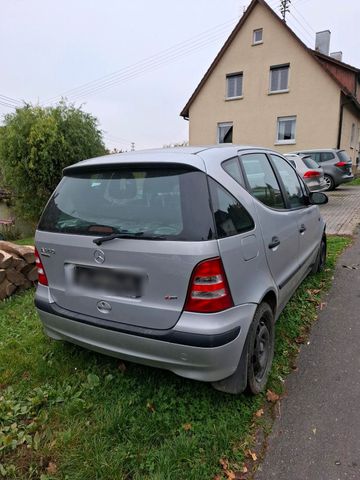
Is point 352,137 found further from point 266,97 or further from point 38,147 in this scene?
point 38,147

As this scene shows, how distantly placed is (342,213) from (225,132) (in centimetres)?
1270

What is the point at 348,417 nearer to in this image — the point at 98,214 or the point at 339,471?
the point at 339,471

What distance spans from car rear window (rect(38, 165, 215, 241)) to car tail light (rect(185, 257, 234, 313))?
170mm

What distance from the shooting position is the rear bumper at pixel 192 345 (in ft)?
6.47

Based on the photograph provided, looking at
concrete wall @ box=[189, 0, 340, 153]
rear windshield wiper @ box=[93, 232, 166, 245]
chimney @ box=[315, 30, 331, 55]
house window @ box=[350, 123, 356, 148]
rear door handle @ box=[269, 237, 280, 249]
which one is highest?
chimney @ box=[315, 30, 331, 55]

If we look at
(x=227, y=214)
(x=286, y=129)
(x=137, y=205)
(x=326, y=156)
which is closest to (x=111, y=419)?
(x=137, y=205)

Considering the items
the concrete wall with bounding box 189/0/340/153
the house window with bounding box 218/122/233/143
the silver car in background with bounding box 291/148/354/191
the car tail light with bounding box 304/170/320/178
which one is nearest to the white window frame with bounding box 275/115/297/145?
the concrete wall with bounding box 189/0/340/153

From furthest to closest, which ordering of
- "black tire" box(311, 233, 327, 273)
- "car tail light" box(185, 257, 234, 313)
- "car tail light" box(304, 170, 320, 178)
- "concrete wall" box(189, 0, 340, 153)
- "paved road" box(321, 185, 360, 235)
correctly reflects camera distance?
"concrete wall" box(189, 0, 340, 153) → "car tail light" box(304, 170, 320, 178) → "paved road" box(321, 185, 360, 235) → "black tire" box(311, 233, 327, 273) → "car tail light" box(185, 257, 234, 313)

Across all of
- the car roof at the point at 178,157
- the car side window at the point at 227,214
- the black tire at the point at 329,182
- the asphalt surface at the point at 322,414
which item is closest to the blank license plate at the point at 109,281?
the car side window at the point at 227,214

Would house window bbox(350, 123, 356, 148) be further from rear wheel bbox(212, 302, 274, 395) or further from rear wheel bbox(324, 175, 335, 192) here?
rear wheel bbox(212, 302, 274, 395)

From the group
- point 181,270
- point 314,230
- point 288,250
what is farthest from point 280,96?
Result: point 181,270

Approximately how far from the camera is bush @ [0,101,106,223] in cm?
1144

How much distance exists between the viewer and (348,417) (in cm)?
232

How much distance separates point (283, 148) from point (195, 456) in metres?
19.5
